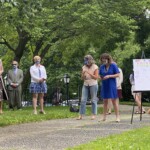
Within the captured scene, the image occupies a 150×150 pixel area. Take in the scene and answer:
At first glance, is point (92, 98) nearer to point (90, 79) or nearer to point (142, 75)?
point (90, 79)

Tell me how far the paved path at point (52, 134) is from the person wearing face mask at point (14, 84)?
6.38 meters

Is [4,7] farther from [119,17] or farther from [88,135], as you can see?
[119,17]

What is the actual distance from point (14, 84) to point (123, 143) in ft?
36.0

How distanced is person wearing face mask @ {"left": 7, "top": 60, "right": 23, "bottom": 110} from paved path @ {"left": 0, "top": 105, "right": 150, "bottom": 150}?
6.38 m

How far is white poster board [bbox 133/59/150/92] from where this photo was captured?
12414 mm

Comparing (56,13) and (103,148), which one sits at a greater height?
(56,13)

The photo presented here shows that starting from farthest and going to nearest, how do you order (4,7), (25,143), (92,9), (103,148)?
(92,9) < (4,7) < (25,143) < (103,148)

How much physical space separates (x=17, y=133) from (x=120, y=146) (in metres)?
3.06

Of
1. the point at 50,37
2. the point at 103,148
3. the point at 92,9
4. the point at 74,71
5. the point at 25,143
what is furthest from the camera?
the point at 74,71

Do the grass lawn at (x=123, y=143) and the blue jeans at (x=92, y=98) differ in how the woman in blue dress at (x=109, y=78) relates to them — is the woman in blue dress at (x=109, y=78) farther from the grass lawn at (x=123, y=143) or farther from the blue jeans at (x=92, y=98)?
the grass lawn at (x=123, y=143)

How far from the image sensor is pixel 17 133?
988 cm

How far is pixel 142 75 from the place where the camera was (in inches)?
491

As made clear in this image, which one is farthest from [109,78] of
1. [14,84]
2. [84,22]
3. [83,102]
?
[84,22]

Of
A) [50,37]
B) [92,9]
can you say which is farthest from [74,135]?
[50,37]
